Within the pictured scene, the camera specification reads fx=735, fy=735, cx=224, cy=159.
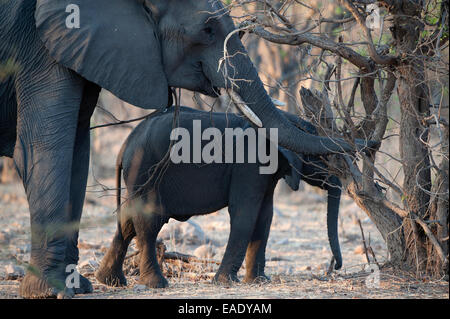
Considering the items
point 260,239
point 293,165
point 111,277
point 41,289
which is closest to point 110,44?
point 41,289

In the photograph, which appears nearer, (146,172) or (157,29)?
(157,29)

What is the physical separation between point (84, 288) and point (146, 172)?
120 cm

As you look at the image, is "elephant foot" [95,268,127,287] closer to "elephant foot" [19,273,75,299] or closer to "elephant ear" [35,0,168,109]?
"elephant foot" [19,273,75,299]

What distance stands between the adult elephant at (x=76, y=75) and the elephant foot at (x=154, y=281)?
76 cm

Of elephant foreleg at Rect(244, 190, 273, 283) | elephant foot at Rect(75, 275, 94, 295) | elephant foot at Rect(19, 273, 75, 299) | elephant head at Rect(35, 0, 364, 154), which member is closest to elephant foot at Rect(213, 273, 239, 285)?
elephant foreleg at Rect(244, 190, 273, 283)

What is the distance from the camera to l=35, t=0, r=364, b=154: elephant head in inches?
185

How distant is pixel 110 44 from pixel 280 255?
14.0ft

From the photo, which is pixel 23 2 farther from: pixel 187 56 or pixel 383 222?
pixel 383 222

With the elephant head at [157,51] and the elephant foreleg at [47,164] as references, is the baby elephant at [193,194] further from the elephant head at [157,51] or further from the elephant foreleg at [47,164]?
the elephant foreleg at [47,164]

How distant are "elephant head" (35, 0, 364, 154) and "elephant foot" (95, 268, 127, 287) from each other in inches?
66.8

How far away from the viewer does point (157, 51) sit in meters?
4.96

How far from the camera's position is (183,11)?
16.4 feet

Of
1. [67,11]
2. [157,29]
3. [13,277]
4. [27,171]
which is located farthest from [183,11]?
[13,277]
